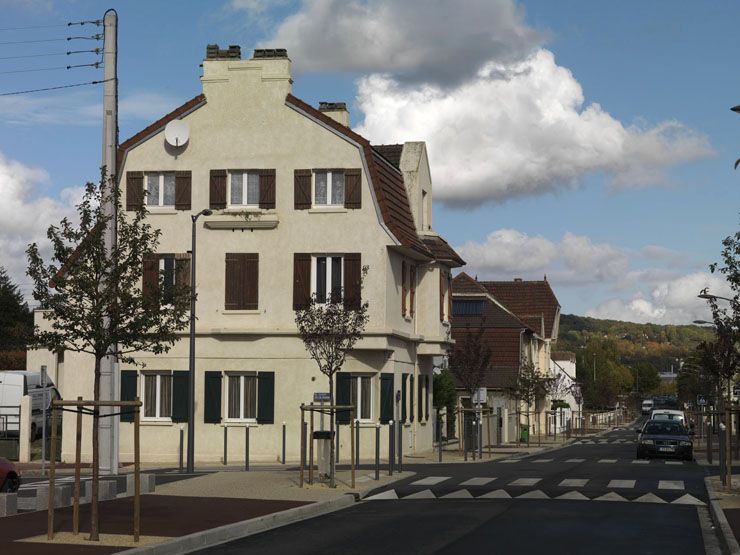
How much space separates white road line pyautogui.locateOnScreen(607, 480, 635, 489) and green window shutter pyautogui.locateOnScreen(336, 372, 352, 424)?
13414mm

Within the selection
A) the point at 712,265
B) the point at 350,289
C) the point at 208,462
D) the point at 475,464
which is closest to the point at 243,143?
the point at 350,289

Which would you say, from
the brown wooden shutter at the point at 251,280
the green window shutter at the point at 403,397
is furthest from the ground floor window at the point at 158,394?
the green window shutter at the point at 403,397

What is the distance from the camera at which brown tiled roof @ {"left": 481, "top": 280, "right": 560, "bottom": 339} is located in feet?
322

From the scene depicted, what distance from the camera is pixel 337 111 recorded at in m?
45.8

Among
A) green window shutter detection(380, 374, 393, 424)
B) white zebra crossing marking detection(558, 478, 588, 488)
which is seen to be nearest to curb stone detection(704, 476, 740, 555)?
white zebra crossing marking detection(558, 478, 588, 488)

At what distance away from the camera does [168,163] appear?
→ 4062 cm

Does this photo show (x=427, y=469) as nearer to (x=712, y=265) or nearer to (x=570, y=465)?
(x=570, y=465)

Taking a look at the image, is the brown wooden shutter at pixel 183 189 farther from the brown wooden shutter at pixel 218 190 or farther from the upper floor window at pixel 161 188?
the brown wooden shutter at pixel 218 190

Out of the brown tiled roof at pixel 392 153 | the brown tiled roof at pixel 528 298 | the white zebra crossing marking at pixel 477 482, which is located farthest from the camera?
the brown tiled roof at pixel 528 298

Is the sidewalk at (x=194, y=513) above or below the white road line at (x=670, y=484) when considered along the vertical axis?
above

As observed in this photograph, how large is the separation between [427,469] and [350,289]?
8.39 metres

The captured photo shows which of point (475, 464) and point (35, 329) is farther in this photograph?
point (475, 464)

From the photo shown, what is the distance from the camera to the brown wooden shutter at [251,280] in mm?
40062

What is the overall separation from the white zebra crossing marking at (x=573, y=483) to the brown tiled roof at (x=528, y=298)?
68677 mm
